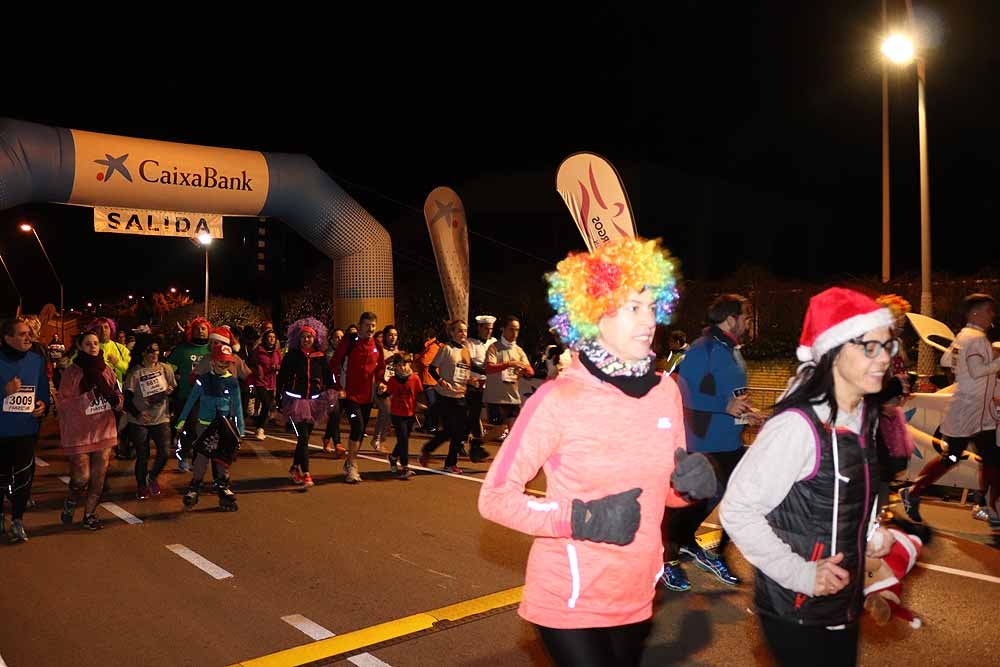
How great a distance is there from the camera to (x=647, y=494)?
103 inches

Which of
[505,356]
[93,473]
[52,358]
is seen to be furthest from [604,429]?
[52,358]

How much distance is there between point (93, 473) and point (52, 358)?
39.9ft

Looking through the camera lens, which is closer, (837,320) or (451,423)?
(837,320)

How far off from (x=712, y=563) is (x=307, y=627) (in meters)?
2.86

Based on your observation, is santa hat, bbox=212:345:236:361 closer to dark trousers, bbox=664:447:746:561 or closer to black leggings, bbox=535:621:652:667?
dark trousers, bbox=664:447:746:561

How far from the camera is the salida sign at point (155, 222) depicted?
15.6 m

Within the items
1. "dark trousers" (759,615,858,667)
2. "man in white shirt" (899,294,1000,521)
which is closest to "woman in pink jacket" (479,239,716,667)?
"dark trousers" (759,615,858,667)

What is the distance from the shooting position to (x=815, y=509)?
2533 millimetres

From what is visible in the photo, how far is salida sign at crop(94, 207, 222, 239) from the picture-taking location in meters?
15.6

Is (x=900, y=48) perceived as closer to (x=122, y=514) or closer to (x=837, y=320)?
(x=837, y=320)

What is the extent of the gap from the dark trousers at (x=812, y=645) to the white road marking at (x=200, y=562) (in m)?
4.66

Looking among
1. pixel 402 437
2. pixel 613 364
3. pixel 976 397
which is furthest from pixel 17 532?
pixel 976 397

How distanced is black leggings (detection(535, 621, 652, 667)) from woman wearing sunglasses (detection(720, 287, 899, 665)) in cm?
46

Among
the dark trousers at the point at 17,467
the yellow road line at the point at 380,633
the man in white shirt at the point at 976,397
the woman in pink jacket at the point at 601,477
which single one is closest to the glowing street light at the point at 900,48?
the man in white shirt at the point at 976,397
